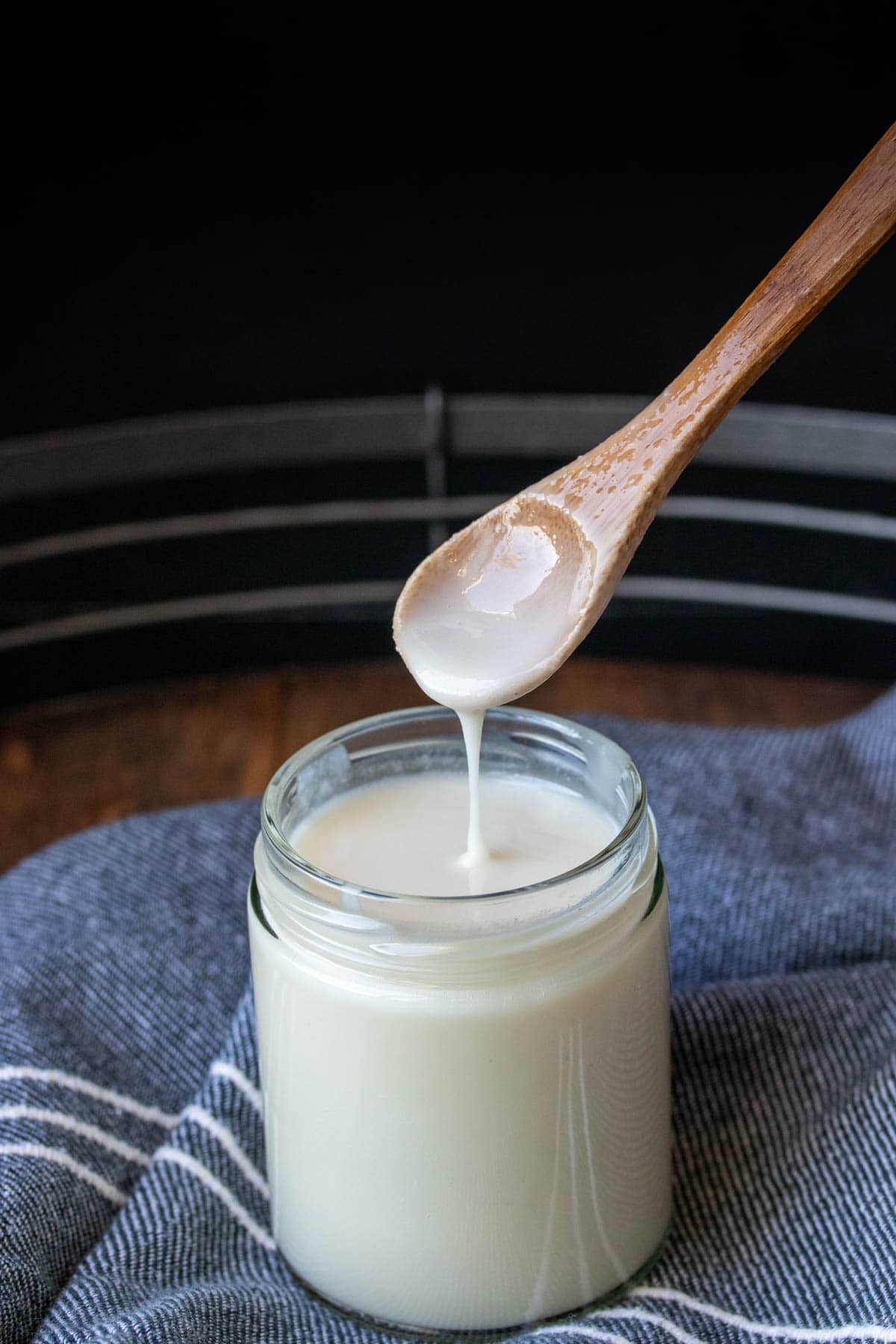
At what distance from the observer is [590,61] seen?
1.58 metres

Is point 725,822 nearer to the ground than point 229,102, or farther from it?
nearer to the ground

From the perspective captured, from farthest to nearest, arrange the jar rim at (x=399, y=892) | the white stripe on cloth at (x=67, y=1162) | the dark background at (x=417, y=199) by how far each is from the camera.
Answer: the dark background at (x=417, y=199), the white stripe on cloth at (x=67, y=1162), the jar rim at (x=399, y=892)

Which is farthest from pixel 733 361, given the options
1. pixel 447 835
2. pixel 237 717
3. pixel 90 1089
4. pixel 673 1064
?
pixel 237 717

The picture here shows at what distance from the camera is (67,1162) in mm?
654

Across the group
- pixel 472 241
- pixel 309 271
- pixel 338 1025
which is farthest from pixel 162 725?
pixel 338 1025

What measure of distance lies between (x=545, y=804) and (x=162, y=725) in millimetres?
972

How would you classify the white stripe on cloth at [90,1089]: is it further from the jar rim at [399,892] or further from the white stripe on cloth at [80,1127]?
the jar rim at [399,892]

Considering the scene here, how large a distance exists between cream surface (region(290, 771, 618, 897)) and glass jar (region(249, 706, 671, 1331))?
18mm

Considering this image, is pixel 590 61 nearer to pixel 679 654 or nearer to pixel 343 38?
pixel 343 38

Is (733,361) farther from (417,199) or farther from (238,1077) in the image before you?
(417,199)

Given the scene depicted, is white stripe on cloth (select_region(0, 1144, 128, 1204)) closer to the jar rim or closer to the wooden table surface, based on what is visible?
the jar rim

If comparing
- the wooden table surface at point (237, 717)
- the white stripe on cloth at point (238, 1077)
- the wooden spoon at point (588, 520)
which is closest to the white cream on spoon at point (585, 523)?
the wooden spoon at point (588, 520)

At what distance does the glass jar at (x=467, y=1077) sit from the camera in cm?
53

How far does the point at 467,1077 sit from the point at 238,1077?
0.67 feet
